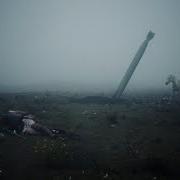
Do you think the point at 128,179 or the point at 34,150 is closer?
the point at 128,179

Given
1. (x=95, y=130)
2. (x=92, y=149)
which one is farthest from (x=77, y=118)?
(x=92, y=149)

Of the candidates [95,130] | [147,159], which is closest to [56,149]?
[147,159]

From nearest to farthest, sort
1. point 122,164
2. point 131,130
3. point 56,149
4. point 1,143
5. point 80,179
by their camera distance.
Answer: point 80,179
point 122,164
point 56,149
point 1,143
point 131,130

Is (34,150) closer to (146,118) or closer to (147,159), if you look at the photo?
(147,159)

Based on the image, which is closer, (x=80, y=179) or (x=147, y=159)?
(x=80, y=179)

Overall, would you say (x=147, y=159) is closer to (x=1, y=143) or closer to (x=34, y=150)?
(x=34, y=150)

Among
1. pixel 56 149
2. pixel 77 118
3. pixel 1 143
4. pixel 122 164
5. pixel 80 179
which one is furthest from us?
pixel 77 118
